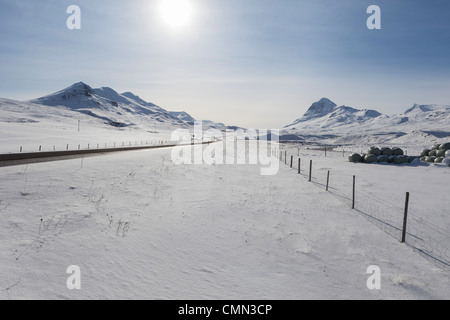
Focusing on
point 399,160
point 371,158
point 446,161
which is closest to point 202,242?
point 371,158

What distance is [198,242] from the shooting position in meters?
9.18

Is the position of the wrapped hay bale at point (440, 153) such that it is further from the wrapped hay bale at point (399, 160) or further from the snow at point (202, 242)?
the snow at point (202, 242)

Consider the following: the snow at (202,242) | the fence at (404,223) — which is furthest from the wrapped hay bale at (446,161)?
the snow at (202,242)

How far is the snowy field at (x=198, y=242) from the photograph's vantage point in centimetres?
649

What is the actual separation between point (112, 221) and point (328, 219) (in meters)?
9.76

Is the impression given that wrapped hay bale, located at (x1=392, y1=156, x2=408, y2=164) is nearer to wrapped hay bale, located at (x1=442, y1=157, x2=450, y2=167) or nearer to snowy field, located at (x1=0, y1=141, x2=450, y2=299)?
wrapped hay bale, located at (x1=442, y1=157, x2=450, y2=167)

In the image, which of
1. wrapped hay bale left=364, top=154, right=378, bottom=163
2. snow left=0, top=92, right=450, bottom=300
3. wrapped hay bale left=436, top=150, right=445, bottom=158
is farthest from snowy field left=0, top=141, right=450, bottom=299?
wrapped hay bale left=436, top=150, right=445, bottom=158

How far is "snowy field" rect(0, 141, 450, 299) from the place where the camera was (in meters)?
6.49

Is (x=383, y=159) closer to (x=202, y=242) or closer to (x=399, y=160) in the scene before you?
(x=399, y=160)

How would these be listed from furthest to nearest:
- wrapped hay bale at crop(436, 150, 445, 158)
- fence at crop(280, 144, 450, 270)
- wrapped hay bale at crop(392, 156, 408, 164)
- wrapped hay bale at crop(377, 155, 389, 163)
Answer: wrapped hay bale at crop(377, 155, 389, 163)
wrapped hay bale at crop(392, 156, 408, 164)
wrapped hay bale at crop(436, 150, 445, 158)
fence at crop(280, 144, 450, 270)
